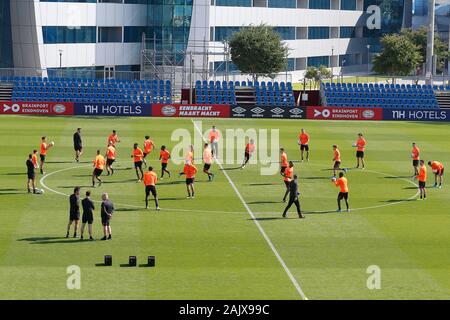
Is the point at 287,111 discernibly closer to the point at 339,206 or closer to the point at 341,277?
the point at 339,206

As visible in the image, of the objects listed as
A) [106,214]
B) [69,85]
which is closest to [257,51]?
[69,85]

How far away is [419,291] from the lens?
27.8 meters

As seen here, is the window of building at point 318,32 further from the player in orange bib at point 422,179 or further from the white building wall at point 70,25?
the player in orange bib at point 422,179

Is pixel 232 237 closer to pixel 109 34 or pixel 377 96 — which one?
pixel 377 96

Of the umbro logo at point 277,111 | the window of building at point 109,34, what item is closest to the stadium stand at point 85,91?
the umbro logo at point 277,111

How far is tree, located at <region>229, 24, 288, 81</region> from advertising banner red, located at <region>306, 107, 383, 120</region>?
66.8 feet

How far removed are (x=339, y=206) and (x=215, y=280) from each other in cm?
1212

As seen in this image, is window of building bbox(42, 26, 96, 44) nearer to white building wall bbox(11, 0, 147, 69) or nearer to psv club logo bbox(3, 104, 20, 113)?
white building wall bbox(11, 0, 147, 69)

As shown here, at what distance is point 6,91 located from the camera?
8081 centimetres

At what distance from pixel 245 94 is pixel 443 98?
1682cm

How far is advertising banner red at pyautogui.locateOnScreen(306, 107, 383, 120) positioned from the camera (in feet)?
260

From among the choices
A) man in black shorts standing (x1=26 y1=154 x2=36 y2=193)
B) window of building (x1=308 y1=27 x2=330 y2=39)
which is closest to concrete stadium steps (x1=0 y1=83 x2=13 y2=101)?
man in black shorts standing (x1=26 y1=154 x2=36 y2=193)

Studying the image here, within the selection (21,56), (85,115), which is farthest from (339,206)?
(21,56)

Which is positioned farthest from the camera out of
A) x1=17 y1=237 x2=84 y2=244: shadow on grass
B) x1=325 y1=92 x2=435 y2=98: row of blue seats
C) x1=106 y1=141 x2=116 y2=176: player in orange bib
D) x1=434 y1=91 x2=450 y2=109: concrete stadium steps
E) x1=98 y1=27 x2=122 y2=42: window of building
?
x1=98 y1=27 x2=122 y2=42: window of building
